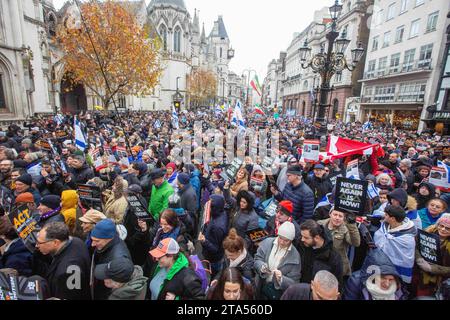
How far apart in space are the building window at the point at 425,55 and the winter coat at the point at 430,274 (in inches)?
1076

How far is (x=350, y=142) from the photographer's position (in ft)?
22.4

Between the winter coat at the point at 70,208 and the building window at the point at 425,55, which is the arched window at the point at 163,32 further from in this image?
the winter coat at the point at 70,208

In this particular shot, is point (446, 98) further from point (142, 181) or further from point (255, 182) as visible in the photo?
point (142, 181)

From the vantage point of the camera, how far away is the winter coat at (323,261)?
9.02 ft

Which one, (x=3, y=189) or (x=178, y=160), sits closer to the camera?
(x=3, y=189)

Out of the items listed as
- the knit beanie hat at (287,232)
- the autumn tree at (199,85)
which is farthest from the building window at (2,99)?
the autumn tree at (199,85)

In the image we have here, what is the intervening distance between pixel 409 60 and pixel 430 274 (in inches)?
1186

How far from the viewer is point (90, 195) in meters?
3.94

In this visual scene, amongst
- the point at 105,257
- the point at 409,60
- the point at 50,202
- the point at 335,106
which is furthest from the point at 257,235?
the point at 335,106

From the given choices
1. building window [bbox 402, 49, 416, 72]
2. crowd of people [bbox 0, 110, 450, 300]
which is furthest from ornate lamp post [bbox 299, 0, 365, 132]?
building window [bbox 402, 49, 416, 72]

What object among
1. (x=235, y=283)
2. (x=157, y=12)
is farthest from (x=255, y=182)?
(x=157, y=12)

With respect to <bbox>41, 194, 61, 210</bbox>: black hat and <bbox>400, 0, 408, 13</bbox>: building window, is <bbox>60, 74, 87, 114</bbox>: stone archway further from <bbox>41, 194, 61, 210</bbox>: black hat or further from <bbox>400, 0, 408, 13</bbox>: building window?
<bbox>400, 0, 408, 13</bbox>: building window
